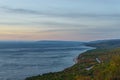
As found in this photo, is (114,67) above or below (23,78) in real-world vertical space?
above

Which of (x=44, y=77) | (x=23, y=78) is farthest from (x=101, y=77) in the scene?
(x=23, y=78)

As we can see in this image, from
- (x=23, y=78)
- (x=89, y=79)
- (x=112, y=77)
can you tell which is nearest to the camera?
(x=112, y=77)

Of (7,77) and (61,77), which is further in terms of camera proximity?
(7,77)

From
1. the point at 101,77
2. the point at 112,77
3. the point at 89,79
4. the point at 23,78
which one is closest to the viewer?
the point at 112,77

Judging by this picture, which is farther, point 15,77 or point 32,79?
point 15,77

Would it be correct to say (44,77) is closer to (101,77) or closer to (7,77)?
(7,77)

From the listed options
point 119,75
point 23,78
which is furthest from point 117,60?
point 23,78

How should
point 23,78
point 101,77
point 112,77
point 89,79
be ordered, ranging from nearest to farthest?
point 112,77 < point 101,77 < point 89,79 < point 23,78

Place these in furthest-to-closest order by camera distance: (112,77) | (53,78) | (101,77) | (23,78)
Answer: (23,78)
(53,78)
(101,77)
(112,77)

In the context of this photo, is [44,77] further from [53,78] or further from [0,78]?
[0,78]
